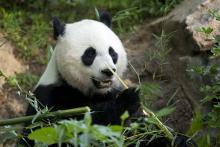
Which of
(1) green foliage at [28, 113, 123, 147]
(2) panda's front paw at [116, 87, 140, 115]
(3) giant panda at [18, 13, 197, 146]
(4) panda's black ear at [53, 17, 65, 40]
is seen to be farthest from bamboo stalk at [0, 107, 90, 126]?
(4) panda's black ear at [53, 17, 65, 40]

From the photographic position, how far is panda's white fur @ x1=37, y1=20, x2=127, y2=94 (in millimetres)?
4605

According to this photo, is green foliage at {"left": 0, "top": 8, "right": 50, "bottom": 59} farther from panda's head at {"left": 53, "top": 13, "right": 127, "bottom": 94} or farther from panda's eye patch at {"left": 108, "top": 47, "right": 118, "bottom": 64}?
panda's eye patch at {"left": 108, "top": 47, "right": 118, "bottom": 64}

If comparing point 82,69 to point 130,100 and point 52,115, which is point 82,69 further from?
point 52,115

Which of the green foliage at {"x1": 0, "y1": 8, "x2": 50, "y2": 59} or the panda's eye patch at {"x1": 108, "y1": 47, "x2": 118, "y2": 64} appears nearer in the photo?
the panda's eye patch at {"x1": 108, "y1": 47, "x2": 118, "y2": 64}

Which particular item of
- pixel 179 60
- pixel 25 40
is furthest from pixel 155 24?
pixel 25 40

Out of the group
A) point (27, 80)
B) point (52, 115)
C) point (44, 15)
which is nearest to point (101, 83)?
point (52, 115)

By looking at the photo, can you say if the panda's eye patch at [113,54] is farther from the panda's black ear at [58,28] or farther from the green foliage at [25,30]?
the green foliage at [25,30]

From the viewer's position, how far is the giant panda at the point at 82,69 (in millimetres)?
4543

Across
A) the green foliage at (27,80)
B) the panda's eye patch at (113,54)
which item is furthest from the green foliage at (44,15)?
the panda's eye patch at (113,54)

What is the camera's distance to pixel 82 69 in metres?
4.64

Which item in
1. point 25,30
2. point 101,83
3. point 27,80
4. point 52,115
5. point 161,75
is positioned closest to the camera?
point 52,115

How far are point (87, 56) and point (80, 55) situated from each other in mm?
62

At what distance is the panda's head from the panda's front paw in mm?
386

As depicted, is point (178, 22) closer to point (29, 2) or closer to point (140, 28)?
point (140, 28)
